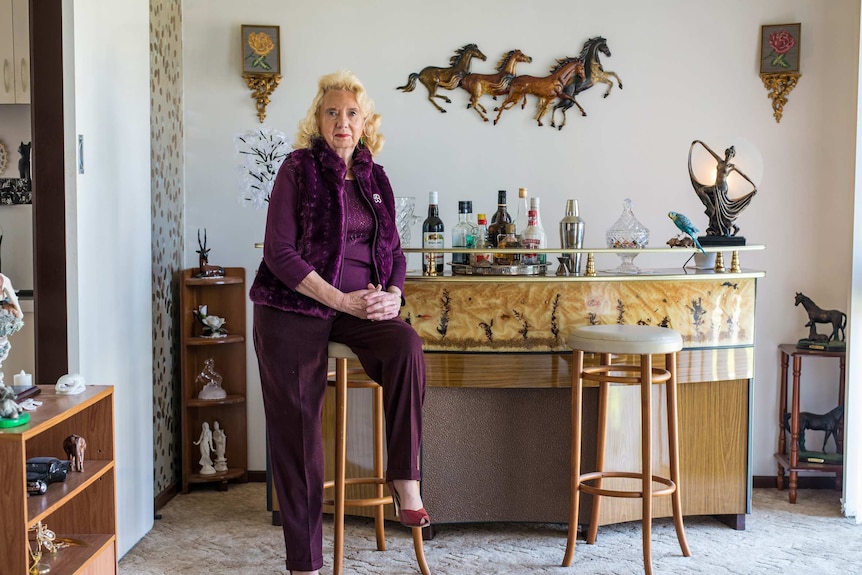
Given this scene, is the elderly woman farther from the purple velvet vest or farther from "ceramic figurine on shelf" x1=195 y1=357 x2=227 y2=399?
"ceramic figurine on shelf" x1=195 y1=357 x2=227 y2=399

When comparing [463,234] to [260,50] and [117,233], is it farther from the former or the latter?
[260,50]

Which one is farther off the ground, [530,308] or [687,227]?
[687,227]

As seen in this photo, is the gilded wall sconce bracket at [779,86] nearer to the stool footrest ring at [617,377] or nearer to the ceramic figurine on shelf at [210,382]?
the stool footrest ring at [617,377]

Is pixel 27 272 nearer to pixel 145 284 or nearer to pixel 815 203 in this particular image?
pixel 145 284

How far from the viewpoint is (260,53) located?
446cm

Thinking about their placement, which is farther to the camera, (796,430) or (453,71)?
(453,71)

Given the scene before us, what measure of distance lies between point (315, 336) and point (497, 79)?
201 cm

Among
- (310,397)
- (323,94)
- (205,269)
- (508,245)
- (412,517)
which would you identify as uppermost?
(323,94)

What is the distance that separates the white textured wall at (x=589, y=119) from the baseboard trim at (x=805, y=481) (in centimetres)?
35

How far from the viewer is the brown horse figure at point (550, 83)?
14.7 ft

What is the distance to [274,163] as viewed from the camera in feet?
13.6

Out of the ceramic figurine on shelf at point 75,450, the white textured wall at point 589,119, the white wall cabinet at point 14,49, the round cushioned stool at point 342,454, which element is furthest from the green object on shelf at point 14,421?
the white wall cabinet at point 14,49

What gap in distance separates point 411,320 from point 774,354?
197 cm

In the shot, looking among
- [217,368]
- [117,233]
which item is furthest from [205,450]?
[117,233]
